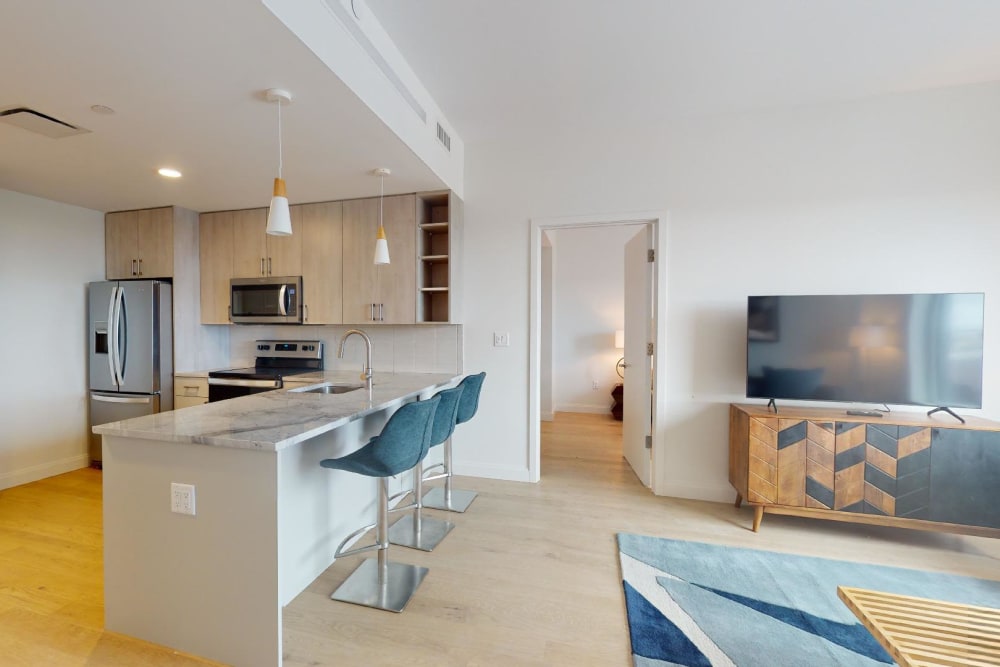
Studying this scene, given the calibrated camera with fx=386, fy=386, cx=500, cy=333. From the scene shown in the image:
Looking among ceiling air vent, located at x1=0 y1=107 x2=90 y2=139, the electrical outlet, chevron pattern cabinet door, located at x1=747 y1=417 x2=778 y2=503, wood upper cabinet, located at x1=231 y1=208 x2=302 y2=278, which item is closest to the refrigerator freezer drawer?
wood upper cabinet, located at x1=231 y1=208 x2=302 y2=278

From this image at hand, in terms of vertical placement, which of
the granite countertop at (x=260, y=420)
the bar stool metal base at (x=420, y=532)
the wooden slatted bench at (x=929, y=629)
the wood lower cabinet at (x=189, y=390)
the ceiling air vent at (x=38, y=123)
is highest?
the ceiling air vent at (x=38, y=123)

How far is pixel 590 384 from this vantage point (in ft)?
19.5

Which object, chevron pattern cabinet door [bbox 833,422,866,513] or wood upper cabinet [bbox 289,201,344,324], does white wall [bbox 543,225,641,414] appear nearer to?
wood upper cabinet [bbox 289,201,344,324]

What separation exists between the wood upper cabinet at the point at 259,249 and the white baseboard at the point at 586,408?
4.16 meters

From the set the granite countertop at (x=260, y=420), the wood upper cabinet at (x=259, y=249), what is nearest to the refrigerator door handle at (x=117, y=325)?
the wood upper cabinet at (x=259, y=249)

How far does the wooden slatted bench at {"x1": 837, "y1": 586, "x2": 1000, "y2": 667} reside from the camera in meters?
1.09

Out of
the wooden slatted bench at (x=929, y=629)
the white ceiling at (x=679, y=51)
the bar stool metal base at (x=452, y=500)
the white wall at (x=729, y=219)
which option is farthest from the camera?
the bar stool metal base at (x=452, y=500)

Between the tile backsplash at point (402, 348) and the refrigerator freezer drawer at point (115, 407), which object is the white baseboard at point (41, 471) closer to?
the refrigerator freezer drawer at point (115, 407)

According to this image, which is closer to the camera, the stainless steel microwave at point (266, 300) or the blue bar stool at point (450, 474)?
the blue bar stool at point (450, 474)

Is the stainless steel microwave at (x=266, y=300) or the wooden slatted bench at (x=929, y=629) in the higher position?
the stainless steel microwave at (x=266, y=300)

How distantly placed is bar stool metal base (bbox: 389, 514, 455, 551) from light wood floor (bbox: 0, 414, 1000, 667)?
5 cm

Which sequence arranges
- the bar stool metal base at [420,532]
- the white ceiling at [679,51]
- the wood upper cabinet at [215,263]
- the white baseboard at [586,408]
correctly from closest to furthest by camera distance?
the white ceiling at [679,51]
the bar stool metal base at [420,532]
the wood upper cabinet at [215,263]
the white baseboard at [586,408]

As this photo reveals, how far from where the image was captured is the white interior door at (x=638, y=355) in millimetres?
3129

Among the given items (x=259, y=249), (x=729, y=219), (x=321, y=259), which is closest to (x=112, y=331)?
(x=259, y=249)
